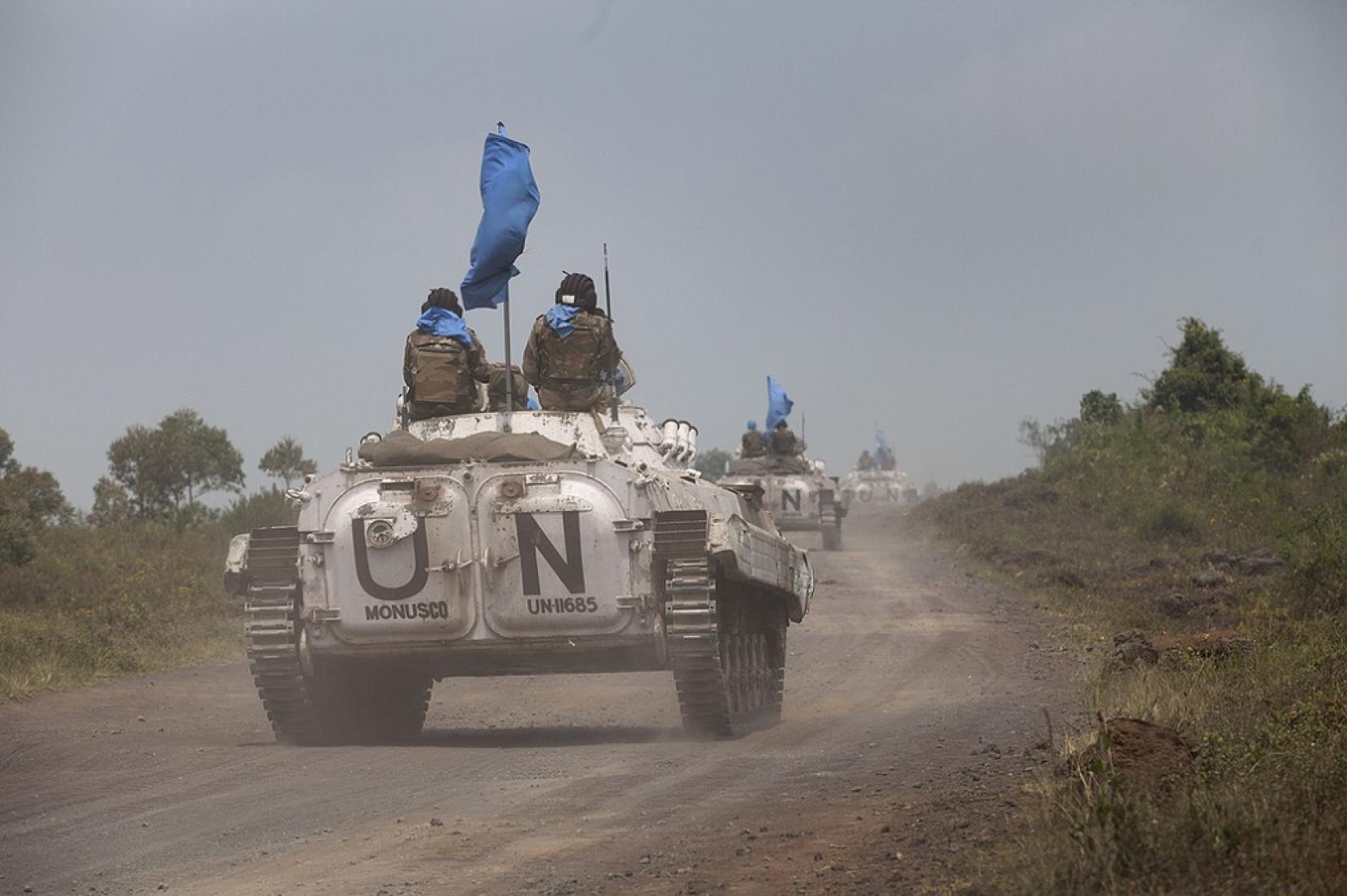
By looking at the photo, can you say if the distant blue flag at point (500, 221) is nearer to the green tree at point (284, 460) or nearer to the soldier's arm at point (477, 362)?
the soldier's arm at point (477, 362)

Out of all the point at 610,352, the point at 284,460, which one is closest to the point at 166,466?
the point at 284,460

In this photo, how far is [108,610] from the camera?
19828mm

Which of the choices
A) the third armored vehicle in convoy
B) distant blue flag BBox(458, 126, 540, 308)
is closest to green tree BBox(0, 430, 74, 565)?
distant blue flag BBox(458, 126, 540, 308)

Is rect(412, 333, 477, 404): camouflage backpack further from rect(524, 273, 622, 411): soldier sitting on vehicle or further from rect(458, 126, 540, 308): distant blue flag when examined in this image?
rect(458, 126, 540, 308): distant blue flag

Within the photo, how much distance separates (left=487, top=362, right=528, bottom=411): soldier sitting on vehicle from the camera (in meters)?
13.8

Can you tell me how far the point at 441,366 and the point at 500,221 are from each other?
1.68 meters

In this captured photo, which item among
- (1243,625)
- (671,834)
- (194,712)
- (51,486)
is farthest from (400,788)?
(51,486)

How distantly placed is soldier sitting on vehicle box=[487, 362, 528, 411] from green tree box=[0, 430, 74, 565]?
961 centimetres

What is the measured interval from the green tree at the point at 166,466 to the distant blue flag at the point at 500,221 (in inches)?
878

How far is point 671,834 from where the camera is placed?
7.64m

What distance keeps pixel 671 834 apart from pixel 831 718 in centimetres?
537

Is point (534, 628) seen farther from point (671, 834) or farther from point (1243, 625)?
point (1243, 625)

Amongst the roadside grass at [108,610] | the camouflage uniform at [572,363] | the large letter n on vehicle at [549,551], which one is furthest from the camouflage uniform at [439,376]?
the roadside grass at [108,610]

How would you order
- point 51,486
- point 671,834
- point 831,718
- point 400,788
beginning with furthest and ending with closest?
point 51,486
point 831,718
point 400,788
point 671,834
